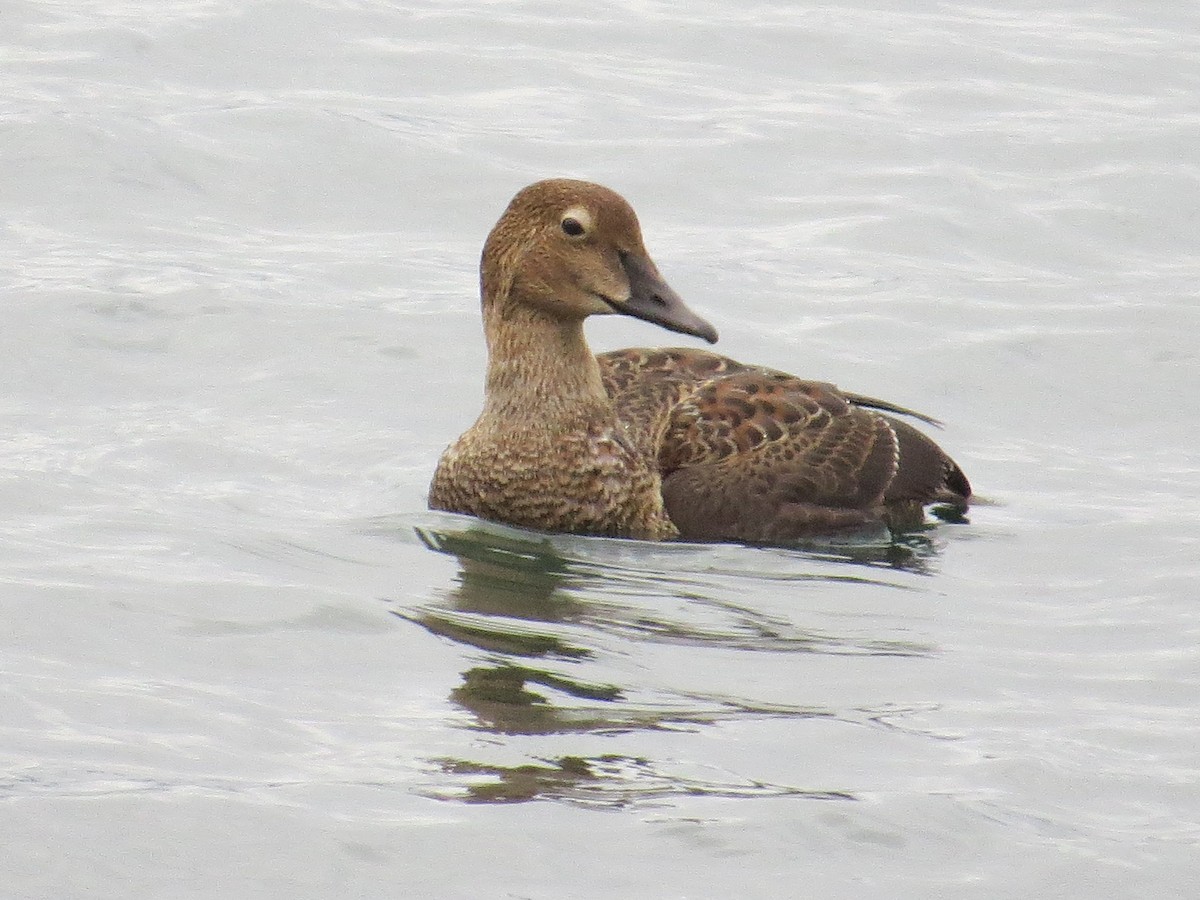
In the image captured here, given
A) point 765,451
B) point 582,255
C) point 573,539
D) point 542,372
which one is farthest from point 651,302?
point 573,539

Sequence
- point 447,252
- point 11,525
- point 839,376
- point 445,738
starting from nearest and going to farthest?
point 445,738 < point 11,525 < point 839,376 < point 447,252

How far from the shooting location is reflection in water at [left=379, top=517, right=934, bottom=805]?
230 inches

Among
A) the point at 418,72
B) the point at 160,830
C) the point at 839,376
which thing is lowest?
the point at 160,830

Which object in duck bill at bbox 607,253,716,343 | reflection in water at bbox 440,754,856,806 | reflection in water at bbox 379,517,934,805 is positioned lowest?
reflection in water at bbox 440,754,856,806

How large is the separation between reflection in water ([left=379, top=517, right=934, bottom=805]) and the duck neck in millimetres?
500

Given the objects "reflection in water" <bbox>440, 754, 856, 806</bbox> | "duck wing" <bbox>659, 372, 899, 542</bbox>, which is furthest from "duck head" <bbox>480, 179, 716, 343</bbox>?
"reflection in water" <bbox>440, 754, 856, 806</bbox>

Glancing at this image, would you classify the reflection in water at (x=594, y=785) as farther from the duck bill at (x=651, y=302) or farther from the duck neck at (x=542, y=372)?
the duck neck at (x=542, y=372)

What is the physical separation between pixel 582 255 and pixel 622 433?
2.41 feet

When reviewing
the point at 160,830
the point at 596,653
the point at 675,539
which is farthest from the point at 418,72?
the point at 160,830

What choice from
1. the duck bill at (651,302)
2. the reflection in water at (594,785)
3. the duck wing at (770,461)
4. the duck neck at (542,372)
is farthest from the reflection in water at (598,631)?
the duck bill at (651,302)

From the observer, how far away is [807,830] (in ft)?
18.2

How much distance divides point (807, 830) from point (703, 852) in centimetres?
30

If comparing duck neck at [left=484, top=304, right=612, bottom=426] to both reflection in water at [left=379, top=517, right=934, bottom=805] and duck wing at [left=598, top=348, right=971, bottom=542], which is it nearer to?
duck wing at [left=598, top=348, right=971, bottom=542]

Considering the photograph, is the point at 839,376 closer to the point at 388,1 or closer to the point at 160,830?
the point at 160,830
